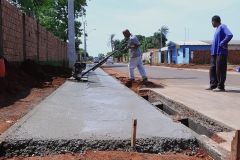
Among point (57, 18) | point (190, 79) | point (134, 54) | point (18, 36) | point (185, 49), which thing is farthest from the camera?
point (185, 49)

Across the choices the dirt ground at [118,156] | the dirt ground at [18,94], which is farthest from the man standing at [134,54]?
the dirt ground at [118,156]

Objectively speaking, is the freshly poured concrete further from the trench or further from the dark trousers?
the dark trousers

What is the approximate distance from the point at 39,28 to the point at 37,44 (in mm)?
965

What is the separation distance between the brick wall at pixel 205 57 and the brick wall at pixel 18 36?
2728cm

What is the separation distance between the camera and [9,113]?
389cm

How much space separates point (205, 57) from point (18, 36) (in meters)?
31.0

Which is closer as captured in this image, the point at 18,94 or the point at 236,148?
the point at 236,148

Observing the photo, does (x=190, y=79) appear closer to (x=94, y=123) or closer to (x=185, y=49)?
(x=94, y=123)

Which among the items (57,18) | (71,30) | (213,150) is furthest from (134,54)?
(57,18)

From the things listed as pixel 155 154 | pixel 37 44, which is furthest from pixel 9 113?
pixel 37 44

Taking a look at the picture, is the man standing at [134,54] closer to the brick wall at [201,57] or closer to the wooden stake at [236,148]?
the wooden stake at [236,148]

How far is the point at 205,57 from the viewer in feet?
118

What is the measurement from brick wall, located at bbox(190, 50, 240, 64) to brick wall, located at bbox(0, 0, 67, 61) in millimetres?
27283

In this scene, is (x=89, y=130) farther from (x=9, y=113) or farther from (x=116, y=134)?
(x=9, y=113)
